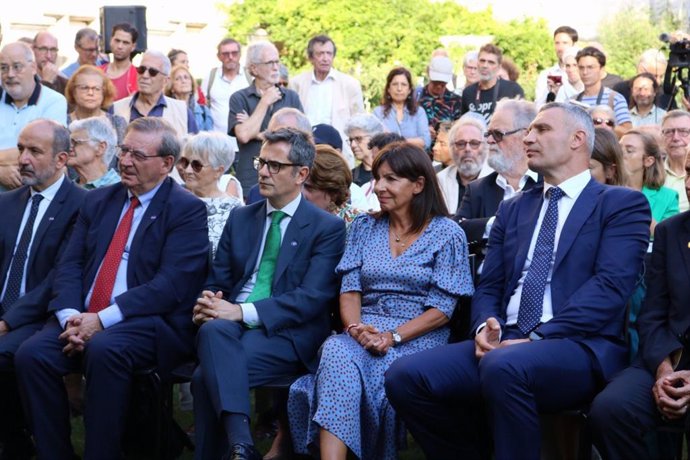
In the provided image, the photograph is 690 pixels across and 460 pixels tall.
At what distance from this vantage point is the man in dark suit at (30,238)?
653 centimetres

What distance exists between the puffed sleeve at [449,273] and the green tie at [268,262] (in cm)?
86

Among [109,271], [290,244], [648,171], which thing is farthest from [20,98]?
[648,171]

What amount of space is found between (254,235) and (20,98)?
323 centimetres

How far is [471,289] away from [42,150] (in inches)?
104

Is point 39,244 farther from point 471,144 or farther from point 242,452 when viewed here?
point 471,144

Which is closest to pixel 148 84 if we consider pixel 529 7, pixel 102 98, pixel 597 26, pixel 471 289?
pixel 102 98

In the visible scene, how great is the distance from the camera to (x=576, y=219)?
18.1 feet

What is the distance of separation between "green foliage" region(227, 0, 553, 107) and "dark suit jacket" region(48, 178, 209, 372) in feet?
62.1

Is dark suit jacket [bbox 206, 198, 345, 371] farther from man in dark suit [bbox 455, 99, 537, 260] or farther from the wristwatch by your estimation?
man in dark suit [bbox 455, 99, 537, 260]

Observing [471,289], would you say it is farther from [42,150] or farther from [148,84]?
[148,84]

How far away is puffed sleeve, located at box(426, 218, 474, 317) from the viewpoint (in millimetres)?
5848

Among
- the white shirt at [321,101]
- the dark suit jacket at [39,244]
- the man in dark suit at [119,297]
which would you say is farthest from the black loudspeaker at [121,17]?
the man in dark suit at [119,297]

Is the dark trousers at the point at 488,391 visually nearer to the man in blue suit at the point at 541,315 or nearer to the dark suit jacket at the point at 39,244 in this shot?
the man in blue suit at the point at 541,315

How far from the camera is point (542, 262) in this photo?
5520mm
